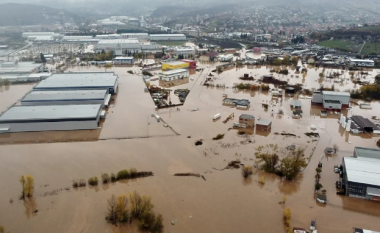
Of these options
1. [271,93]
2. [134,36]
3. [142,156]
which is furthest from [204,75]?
[134,36]

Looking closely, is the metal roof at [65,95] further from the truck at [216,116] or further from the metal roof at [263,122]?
the metal roof at [263,122]

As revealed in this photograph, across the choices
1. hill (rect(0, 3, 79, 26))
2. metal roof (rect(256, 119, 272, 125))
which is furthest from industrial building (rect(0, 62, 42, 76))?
hill (rect(0, 3, 79, 26))

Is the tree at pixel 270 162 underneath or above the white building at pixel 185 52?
underneath

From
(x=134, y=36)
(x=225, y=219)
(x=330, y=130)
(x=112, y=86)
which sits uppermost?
(x=134, y=36)

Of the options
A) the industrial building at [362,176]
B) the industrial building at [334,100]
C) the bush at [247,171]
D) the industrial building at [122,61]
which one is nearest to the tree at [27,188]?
the bush at [247,171]

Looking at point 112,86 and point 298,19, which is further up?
point 298,19

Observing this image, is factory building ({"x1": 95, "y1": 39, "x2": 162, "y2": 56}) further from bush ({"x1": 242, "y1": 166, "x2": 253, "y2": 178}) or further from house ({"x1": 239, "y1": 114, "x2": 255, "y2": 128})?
bush ({"x1": 242, "y1": 166, "x2": 253, "y2": 178})

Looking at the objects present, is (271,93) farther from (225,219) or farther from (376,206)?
(225,219)
